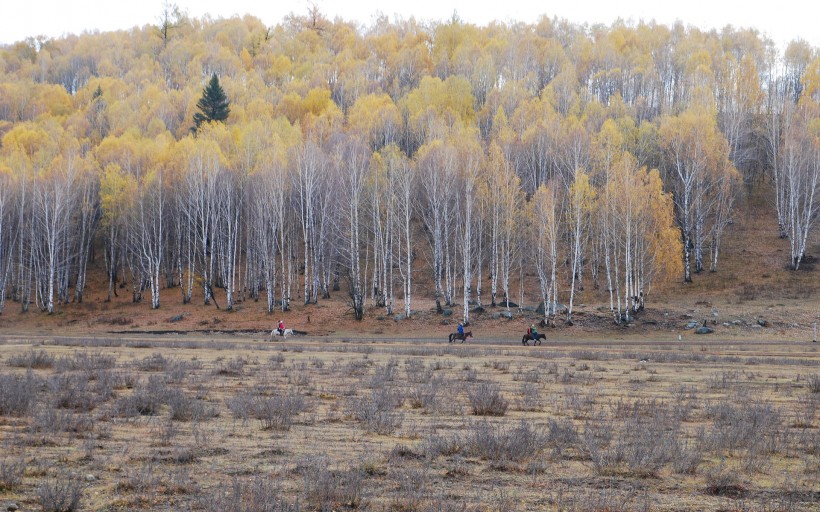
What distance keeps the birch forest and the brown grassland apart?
25.9 metres

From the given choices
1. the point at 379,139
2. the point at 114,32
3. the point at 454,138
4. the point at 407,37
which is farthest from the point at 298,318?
the point at 114,32

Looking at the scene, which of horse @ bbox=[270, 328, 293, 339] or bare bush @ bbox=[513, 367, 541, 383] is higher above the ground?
bare bush @ bbox=[513, 367, 541, 383]

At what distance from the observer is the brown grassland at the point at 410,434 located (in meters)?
7.82

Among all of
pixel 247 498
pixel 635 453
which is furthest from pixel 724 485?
pixel 247 498

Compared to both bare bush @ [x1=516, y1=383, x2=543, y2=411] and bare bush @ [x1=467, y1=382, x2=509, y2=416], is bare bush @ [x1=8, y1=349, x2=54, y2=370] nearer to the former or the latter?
bare bush @ [x1=467, y1=382, x2=509, y2=416]

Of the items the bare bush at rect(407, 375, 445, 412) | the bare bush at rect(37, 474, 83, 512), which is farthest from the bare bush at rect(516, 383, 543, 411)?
the bare bush at rect(37, 474, 83, 512)

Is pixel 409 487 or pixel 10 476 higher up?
pixel 10 476

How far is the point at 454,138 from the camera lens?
6294 cm

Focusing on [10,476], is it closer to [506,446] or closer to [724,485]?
[506,446]

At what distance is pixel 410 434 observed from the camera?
11.7 meters

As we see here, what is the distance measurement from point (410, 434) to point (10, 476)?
5.92 meters

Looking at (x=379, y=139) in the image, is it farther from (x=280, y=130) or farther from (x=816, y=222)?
(x=816, y=222)

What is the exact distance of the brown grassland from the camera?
25.7 feet

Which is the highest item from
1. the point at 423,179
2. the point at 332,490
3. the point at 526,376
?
the point at 423,179
